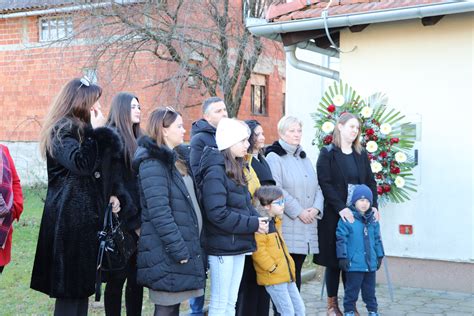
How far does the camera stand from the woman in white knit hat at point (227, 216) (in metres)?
5.10

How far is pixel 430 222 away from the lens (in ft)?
25.5

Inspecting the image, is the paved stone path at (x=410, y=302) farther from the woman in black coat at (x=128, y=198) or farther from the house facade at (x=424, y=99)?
the woman in black coat at (x=128, y=198)

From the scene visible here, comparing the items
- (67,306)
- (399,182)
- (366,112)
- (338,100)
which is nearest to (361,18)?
(338,100)

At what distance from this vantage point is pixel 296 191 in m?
6.27

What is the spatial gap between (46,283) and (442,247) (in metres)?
4.75

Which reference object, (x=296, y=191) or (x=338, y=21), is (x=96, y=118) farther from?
(x=338, y=21)

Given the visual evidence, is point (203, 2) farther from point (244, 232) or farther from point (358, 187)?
point (244, 232)

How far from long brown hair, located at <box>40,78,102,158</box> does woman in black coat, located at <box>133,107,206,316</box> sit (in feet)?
1.41

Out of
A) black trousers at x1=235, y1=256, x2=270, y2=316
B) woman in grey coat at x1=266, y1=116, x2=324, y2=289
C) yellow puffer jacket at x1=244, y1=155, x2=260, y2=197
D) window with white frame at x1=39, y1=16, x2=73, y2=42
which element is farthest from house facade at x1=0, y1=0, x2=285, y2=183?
black trousers at x1=235, y1=256, x2=270, y2=316

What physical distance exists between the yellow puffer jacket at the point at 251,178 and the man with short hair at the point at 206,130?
330 mm

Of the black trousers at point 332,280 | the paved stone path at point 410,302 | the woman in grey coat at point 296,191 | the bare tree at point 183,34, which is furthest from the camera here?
the bare tree at point 183,34

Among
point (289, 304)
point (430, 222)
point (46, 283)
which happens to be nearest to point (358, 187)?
point (289, 304)

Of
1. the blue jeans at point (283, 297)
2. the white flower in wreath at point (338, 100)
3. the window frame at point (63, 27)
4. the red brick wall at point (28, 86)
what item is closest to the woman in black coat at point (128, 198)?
the blue jeans at point (283, 297)

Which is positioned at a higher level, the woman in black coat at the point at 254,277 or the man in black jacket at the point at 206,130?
the man in black jacket at the point at 206,130
